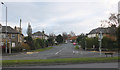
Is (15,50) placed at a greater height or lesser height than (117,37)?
lesser

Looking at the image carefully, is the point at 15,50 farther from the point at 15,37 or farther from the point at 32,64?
the point at 32,64

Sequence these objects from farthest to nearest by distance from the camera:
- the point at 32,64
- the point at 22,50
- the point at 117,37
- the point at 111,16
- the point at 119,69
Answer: the point at 22,50
the point at 111,16
the point at 32,64
the point at 119,69
the point at 117,37

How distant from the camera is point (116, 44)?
30.8 feet

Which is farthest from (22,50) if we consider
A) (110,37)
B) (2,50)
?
(110,37)

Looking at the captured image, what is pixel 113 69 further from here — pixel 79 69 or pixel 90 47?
pixel 90 47

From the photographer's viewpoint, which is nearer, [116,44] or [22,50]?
[116,44]

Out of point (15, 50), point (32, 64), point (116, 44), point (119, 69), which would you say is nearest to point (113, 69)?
point (119, 69)

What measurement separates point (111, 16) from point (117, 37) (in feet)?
78.5

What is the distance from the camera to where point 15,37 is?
42312mm

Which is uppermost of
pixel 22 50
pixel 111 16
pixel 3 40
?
pixel 111 16

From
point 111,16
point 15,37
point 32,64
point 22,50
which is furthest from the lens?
point 15,37

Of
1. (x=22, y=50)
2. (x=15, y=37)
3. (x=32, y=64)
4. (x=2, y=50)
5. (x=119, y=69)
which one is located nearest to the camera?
(x=119, y=69)

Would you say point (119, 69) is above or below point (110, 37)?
below

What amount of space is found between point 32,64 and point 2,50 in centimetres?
2414
